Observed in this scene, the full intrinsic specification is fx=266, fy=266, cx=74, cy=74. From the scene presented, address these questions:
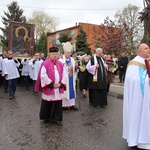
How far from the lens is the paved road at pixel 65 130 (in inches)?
193

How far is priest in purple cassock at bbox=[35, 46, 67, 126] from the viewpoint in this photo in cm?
612

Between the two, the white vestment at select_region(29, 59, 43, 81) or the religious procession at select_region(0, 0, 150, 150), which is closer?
the religious procession at select_region(0, 0, 150, 150)

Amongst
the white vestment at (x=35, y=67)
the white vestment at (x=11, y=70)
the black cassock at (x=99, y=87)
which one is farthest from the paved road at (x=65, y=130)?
the white vestment at (x=35, y=67)

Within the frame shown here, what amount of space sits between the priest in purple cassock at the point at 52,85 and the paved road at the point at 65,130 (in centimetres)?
28

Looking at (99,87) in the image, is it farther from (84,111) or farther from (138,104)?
(138,104)

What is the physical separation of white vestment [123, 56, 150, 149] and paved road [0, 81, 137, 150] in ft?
1.28

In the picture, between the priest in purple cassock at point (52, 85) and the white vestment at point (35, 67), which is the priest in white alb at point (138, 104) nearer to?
the priest in purple cassock at point (52, 85)

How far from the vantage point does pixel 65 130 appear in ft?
19.3

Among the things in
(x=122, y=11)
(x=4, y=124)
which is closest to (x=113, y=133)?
(x=4, y=124)

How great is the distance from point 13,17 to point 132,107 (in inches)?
2008

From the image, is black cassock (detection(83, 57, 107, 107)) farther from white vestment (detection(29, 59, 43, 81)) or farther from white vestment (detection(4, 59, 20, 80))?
white vestment (detection(29, 59, 43, 81))

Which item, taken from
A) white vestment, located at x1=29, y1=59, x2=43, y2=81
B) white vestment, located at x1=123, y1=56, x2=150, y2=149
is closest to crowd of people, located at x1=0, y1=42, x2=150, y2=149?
white vestment, located at x1=123, y1=56, x2=150, y2=149

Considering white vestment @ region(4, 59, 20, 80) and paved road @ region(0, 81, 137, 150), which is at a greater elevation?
white vestment @ region(4, 59, 20, 80)

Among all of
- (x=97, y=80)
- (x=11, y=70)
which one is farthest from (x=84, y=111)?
(x=11, y=70)
